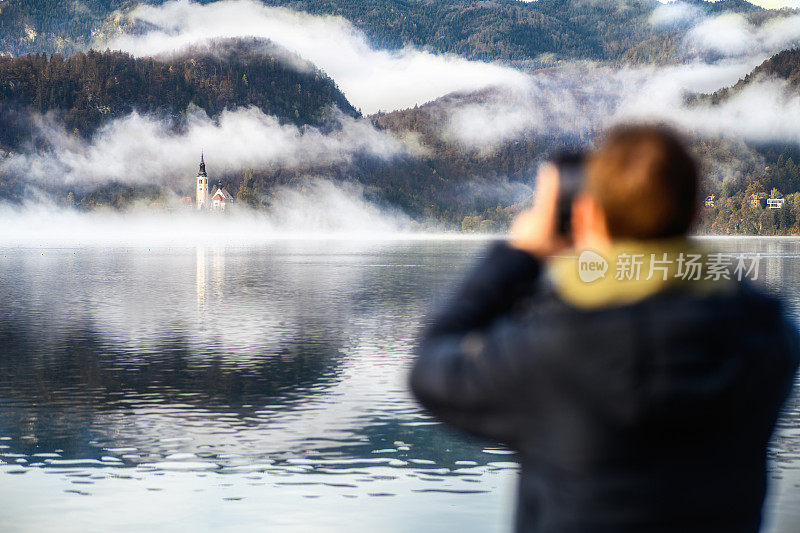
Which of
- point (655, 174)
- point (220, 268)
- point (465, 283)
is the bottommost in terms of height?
point (220, 268)

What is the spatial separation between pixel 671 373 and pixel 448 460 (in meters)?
14.7

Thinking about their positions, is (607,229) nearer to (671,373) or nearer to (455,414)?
(671,373)

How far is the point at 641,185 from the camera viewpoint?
3.46 metres

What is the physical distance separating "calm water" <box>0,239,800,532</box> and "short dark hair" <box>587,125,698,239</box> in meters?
1.22

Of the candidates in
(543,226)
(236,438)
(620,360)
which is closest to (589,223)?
(543,226)

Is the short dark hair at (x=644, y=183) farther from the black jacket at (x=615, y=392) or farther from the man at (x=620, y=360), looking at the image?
the black jacket at (x=615, y=392)

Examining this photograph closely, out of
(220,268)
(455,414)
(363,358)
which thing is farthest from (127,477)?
(220,268)

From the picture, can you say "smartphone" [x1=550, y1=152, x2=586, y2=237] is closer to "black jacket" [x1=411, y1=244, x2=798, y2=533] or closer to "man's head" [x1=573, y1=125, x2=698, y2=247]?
"man's head" [x1=573, y1=125, x2=698, y2=247]

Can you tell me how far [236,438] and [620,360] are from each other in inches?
656

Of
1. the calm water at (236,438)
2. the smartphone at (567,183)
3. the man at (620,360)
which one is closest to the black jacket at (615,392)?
the man at (620,360)

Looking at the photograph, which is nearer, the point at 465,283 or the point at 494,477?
the point at 465,283

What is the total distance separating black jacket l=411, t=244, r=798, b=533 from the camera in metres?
3.44

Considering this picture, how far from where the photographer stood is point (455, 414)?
3686mm

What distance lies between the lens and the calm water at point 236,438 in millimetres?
14469
